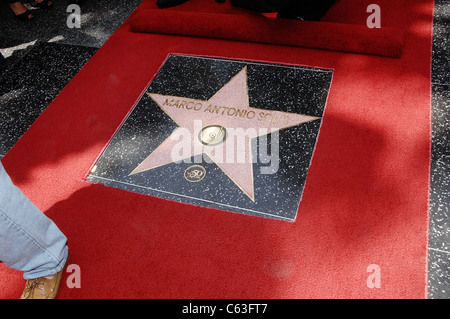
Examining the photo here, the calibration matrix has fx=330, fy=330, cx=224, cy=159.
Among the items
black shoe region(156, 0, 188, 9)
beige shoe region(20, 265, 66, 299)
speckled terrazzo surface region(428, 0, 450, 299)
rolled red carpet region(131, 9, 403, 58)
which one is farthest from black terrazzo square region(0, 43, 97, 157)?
speckled terrazzo surface region(428, 0, 450, 299)

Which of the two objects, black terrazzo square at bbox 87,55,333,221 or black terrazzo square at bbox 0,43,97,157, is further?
black terrazzo square at bbox 0,43,97,157

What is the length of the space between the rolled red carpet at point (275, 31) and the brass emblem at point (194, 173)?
1297mm

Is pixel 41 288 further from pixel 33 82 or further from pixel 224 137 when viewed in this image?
pixel 33 82

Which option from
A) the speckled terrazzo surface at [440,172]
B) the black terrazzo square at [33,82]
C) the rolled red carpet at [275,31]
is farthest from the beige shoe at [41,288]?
the rolled red carpet at [275,31]

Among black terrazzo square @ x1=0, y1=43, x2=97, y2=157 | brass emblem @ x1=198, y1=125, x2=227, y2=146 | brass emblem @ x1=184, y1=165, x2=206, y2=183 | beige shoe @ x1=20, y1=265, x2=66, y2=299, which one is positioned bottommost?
beige shoe @ x1=20, y1=265, x2=66, y2=299

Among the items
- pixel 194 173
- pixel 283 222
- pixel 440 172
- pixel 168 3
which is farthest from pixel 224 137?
pixel 168 3

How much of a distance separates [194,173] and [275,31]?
1388 mm

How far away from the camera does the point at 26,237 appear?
138 centimetres

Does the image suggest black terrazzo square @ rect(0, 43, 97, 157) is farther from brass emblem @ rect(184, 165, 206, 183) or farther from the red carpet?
brass emblem @ rect(184, 165, 206, 183)

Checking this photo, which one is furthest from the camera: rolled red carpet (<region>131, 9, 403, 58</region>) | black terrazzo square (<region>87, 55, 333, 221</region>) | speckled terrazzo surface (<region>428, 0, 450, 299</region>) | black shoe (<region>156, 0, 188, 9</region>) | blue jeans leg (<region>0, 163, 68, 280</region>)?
black shoe (<region>156, 0, 188, 9</region>)

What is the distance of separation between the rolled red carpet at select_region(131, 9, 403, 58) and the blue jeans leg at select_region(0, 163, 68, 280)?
1.98 metres

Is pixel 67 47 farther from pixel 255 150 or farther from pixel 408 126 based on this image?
pixel 408 126

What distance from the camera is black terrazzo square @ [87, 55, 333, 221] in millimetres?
1854

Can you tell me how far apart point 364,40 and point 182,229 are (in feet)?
6.16
